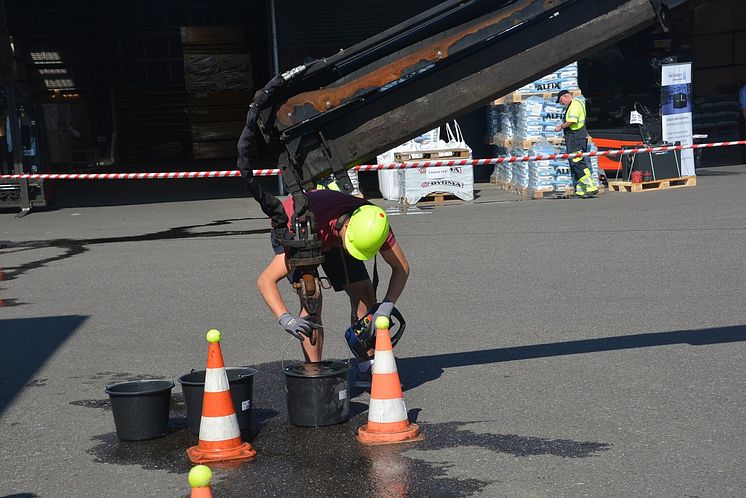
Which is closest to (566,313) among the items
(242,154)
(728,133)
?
(242,154)

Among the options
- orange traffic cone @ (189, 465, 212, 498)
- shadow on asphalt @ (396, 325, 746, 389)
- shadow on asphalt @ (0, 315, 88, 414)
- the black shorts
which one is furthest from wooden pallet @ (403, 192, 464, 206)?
orange traffic cone @ (189, 465, 212, 498)

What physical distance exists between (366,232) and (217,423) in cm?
147

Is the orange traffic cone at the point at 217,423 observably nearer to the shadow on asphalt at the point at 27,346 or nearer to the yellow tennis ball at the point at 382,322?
the yellow tennis ball at the point at 382,322

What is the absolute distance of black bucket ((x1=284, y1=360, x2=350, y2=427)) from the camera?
6.48 meters

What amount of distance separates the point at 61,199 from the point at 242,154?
782 inches

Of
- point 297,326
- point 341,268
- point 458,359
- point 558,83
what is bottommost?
point 458,359

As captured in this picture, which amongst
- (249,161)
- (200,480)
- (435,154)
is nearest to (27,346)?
(249,161)

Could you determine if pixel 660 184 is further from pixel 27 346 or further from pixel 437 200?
pixel 27 346

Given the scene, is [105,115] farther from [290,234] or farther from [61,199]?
[290,234]

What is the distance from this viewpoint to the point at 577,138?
755 inches

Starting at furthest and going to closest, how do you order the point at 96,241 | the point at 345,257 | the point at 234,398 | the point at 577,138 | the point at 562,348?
the point at 577,138, the point at 96,241, the point at 562,348, the point at 345,257, the point at 234,398

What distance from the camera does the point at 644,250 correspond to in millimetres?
12773

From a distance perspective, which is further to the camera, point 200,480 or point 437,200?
point 437,200

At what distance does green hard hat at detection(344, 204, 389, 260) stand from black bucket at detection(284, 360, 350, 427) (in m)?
0.76
